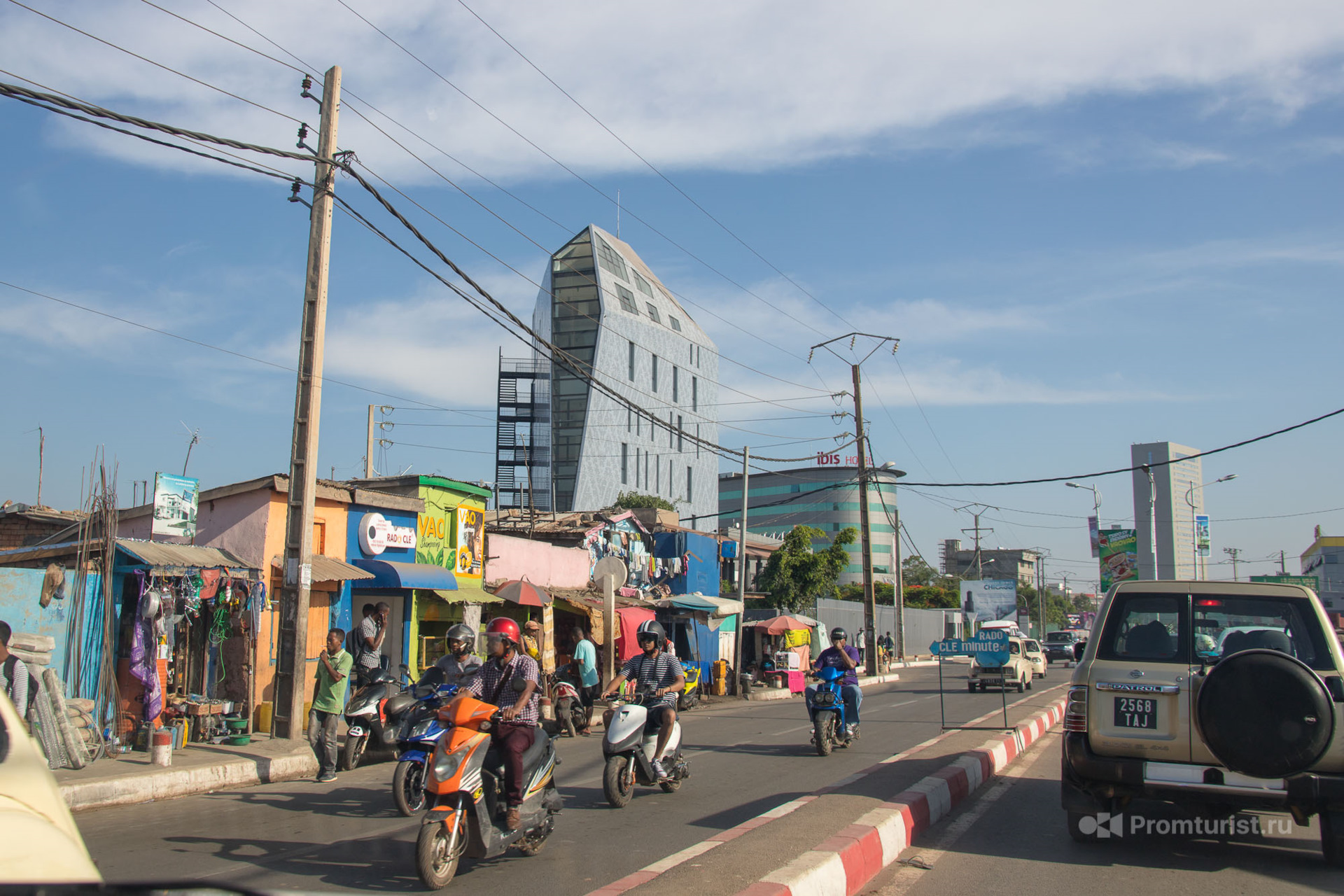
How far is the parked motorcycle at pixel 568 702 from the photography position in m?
15.1

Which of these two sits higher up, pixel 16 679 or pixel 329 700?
pixel 16 679

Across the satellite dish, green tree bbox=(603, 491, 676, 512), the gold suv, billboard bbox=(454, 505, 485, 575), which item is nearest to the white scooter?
the gold suv

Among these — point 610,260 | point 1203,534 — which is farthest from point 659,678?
point 610,260

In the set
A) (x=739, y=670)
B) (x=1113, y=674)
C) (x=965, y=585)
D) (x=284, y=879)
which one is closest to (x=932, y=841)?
(x=1113, y=674)

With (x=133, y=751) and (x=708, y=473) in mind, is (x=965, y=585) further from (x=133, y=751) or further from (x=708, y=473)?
(x=133, y=751)

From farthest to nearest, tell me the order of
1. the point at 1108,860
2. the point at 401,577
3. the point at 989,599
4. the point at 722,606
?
the point at 989,599 → the point at 722,606 → the point at 401,577 → the point at 1108,860

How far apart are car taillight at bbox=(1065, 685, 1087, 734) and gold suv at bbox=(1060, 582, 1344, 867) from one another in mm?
10

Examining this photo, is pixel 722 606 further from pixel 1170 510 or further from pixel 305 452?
pixel 1170 510

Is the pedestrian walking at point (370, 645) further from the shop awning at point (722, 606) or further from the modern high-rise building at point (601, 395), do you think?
the modern high-rise building at point (601, 395)

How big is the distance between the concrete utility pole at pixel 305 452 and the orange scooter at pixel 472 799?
683 centimetres

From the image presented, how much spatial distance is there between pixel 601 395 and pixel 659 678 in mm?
69964

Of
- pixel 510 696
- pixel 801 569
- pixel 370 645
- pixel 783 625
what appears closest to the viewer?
pixel 510 696

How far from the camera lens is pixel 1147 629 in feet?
24.1

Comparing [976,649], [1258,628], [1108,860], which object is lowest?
[1108,860]
